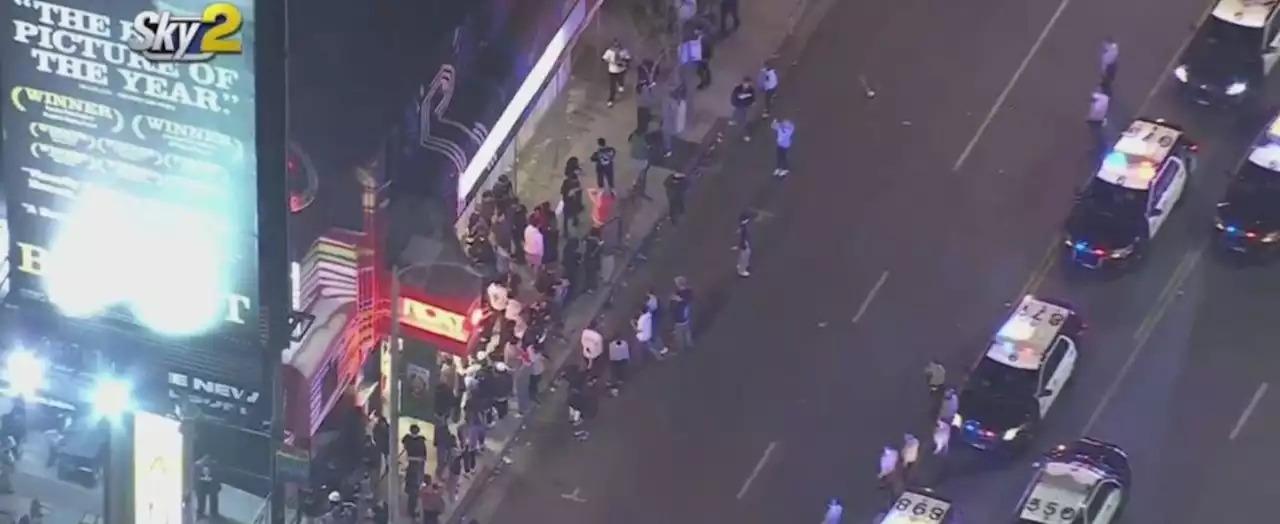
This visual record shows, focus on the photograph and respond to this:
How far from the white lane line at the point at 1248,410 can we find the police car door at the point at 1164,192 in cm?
346

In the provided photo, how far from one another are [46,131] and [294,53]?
900cm

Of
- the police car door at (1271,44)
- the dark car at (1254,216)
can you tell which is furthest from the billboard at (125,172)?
the police car door at (1271,44)

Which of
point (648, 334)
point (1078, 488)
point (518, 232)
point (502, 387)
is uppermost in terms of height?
point (518, 232)

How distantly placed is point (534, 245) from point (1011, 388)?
739cm

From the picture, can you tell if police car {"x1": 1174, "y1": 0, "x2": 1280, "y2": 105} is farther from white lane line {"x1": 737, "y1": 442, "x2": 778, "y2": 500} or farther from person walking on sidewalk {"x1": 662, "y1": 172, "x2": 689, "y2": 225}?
white lane line {"x1": 737, "y1": 442, "x2": 778, "y2": 500}

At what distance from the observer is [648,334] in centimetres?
4409

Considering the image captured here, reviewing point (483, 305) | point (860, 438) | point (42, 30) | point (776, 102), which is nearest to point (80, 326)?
point (42, 30)

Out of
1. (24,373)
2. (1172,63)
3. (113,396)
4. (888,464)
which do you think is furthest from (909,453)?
(1172,63)

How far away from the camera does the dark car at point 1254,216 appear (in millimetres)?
46062

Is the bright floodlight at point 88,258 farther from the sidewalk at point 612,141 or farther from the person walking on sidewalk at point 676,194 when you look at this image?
the person walking on sidewalk at point 676,194

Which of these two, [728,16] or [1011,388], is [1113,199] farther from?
[728,16]

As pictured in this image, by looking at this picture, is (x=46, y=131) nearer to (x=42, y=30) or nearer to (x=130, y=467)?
(x=42, y=30)

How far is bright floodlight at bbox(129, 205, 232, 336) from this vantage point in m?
34.5

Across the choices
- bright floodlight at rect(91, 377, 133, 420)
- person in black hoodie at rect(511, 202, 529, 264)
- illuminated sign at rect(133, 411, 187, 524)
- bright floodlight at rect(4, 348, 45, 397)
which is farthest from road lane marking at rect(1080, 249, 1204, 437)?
bright floodlight at rect(4, 348, 45, 397)
